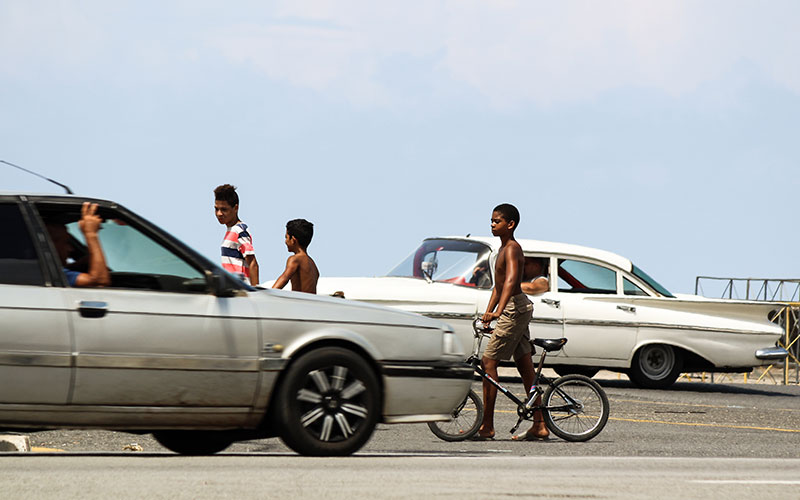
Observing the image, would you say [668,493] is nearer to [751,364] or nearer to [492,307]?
[492,307]

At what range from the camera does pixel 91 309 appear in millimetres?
7594

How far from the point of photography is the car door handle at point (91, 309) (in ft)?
24.9

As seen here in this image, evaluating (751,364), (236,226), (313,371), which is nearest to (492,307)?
(236,226)

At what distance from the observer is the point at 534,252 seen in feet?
59.0

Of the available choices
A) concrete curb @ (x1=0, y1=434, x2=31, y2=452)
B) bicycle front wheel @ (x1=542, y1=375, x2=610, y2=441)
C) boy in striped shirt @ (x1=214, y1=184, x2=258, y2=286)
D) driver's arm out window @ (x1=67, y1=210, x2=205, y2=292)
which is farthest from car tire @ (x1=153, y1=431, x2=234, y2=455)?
bicycle front wheel @ (x1=542, y1=375, x2=610, y2=441)

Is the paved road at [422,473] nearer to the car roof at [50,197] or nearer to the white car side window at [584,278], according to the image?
the car roof at [50,197]

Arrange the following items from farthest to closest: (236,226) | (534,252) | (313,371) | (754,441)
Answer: (534,252), (754,441), (236,226), (313,371)

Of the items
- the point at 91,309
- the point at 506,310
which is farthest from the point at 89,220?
the point at 506,310

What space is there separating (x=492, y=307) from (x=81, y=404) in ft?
14.6

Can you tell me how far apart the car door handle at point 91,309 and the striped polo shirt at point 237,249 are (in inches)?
108

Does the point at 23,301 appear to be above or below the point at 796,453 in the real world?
above

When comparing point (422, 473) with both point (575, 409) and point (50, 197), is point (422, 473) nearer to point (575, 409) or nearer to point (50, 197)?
point (50, 197)

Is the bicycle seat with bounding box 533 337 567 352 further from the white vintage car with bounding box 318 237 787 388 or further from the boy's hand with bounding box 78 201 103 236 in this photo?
the white vintage car with bounding box 318 237 787 388

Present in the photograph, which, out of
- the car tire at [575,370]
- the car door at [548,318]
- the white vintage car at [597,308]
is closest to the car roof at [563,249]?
the white vintage car at [597,308]
